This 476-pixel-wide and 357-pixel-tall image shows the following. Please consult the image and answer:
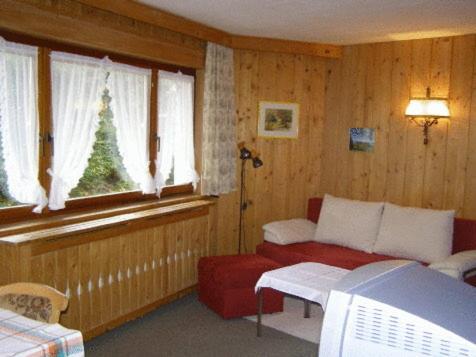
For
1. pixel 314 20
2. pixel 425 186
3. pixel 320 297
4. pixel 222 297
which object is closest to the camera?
pixel 320 297

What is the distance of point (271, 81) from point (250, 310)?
2.38 m

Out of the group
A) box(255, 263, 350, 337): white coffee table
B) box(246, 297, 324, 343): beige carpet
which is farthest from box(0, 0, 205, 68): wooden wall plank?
box(246, 297, 324, 343): beige carpet

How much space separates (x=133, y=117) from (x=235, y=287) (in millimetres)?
1581

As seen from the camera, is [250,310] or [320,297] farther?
[250,310]

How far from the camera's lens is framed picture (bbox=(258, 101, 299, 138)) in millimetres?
5273

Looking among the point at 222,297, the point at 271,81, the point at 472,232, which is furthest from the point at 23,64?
the point at 472,232

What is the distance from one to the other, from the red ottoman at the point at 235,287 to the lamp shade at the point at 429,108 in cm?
193

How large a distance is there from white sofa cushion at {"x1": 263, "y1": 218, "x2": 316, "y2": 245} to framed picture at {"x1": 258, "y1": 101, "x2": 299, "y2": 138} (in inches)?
36.8

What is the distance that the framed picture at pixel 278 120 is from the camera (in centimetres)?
527

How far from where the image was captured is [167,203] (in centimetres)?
446

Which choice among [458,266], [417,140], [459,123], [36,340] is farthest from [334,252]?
[36,340]

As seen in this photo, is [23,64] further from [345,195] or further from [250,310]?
[345,195]

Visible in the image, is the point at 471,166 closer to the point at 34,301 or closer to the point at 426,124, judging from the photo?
the point at 426,124

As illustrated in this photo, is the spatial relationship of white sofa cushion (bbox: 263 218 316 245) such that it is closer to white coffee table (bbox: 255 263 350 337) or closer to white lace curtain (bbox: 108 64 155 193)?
white coffee table (bbox: 255 263 350 337)
